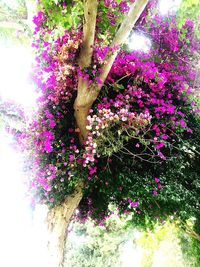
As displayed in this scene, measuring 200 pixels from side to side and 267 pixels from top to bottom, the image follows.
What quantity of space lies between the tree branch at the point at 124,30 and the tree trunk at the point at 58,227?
2.27 m

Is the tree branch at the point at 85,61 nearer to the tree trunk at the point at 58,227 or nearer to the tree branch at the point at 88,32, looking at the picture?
the tree branch at the point at 88,32

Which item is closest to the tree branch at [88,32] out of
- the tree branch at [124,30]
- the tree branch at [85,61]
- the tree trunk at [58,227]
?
the tree branch at [85,61]

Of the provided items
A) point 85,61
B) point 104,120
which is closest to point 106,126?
point 104,120

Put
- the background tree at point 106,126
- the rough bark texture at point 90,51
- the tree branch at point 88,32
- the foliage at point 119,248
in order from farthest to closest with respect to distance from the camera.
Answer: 1. the foliage at point 119,248
2. the background tree at point 106,126
3. the rough bark texture at point 90,51
4. the tree branch at point 88,32

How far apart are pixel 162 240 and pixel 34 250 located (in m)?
3.12

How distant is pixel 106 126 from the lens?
A: 3648 millimetres

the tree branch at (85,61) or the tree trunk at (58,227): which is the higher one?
the tree branch at (85,61)

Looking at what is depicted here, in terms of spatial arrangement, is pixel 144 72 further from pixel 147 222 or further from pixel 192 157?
pixel 147 222

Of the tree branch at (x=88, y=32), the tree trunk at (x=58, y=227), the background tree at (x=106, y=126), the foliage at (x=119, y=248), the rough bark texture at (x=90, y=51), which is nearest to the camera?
the tree branch at (x=88, y=32)

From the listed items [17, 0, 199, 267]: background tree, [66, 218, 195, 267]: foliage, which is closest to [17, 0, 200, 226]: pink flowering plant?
[17, 0, 199, 267]: background tree

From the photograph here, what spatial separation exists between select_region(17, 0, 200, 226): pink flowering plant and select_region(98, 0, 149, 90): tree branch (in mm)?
43

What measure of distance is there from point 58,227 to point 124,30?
3.39 m

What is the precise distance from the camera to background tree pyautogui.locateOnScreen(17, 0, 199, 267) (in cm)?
356

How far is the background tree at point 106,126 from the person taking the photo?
3557 millimetres
